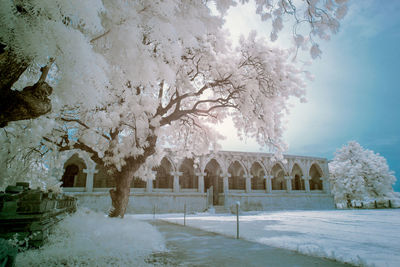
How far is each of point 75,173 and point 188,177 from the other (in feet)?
40.1

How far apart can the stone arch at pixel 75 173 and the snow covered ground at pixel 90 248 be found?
18.0 meters

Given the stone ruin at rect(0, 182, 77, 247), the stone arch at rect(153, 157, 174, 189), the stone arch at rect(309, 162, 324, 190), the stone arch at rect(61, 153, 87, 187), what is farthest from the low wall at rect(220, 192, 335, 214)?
the stone ruin at rect(0, 182, 77, 247)

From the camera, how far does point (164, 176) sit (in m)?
25.0

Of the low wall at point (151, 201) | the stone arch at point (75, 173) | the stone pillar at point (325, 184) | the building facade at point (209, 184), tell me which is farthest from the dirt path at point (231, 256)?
the stone pillar at point (325, 184)

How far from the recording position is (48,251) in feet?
12.4

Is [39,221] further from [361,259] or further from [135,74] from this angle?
[361,259]

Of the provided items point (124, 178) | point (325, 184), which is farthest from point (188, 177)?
point (325, 184)

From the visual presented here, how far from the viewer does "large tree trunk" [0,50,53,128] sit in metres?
2.26

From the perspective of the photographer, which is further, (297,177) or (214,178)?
(297,177)

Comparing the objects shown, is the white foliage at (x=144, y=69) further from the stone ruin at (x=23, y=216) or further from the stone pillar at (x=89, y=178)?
the stone pillar at (x=89, y=178)

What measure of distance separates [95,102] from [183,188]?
24144 millimetres

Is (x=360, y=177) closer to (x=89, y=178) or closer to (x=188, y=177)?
(x=188, y=177)

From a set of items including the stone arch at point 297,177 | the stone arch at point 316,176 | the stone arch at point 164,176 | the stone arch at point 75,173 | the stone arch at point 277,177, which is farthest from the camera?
the stone arch at point 297,177

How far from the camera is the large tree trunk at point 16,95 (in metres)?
2.26
